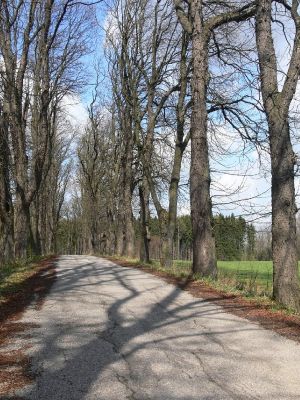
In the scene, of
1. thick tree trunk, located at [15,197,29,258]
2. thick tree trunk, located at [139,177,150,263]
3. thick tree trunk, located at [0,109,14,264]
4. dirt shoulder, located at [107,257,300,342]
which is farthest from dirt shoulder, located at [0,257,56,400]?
thick tree trunk, located at [139,177,150,263]

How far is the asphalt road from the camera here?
4.00 metres

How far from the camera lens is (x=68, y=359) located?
486cm

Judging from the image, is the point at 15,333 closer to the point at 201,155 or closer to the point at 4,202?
the point at 201,155

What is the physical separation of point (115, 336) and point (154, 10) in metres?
19.0

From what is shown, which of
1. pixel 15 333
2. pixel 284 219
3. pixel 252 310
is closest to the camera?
pixel 15 333

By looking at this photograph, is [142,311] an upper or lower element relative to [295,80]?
lower

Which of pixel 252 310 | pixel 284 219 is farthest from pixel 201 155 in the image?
pixel 252 310

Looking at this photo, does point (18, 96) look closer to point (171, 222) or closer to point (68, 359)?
point (171, 222)

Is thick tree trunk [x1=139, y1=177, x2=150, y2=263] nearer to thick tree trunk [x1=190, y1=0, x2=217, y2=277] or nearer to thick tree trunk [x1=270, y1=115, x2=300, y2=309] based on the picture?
thick tree trunk [x1=190, y1=0, x2=217, y2=277]

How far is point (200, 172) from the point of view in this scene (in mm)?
12516

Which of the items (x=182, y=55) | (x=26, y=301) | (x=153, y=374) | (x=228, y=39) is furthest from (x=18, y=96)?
(x=153, y=374)

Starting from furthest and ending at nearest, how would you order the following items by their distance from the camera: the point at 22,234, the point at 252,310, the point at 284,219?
the point at 22,234
the point at 284,219
the point at 252,310

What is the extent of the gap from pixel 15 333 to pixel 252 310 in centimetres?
377

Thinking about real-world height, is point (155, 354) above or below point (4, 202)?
below
